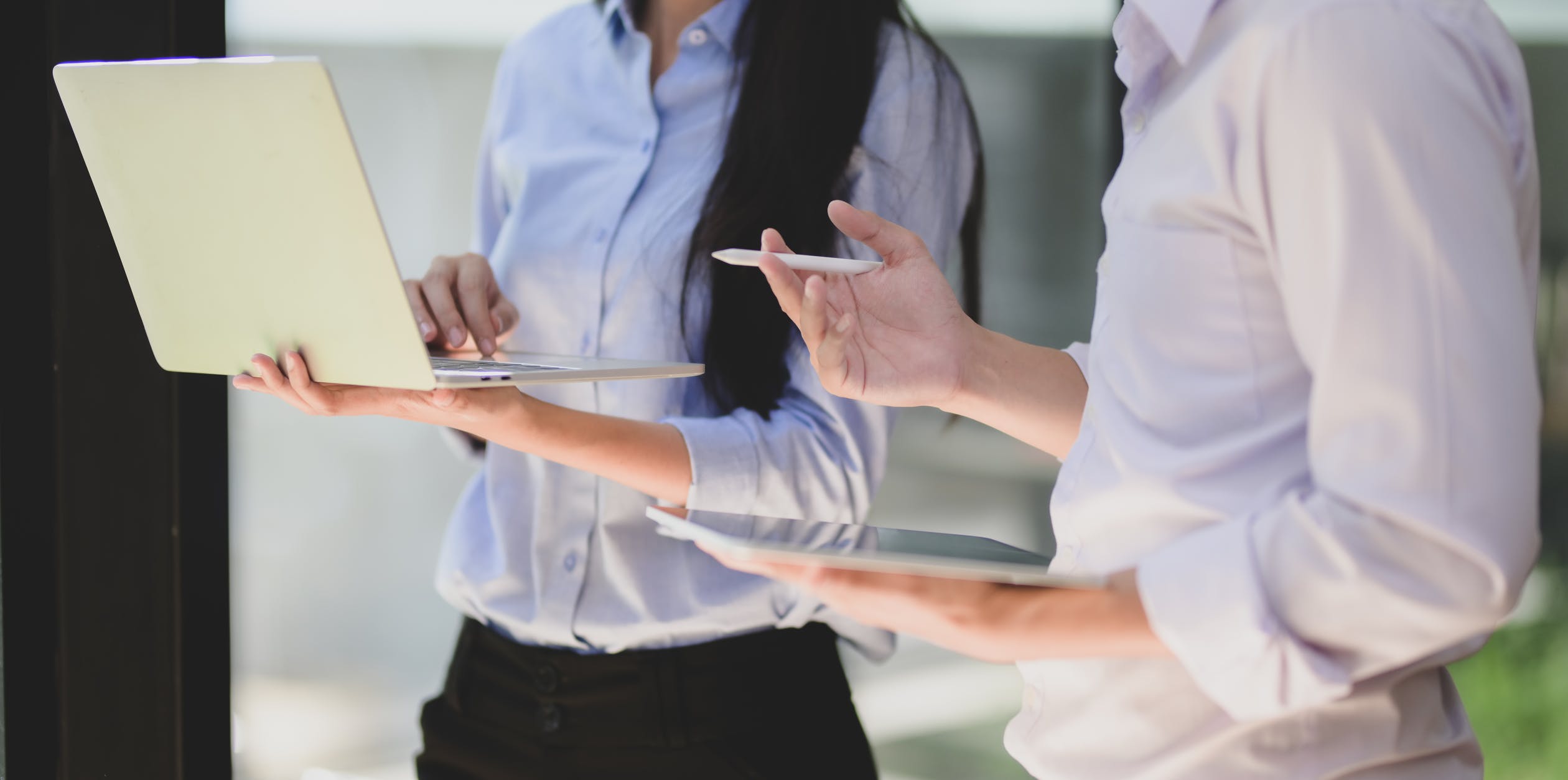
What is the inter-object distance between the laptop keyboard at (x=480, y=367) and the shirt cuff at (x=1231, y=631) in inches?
18.0

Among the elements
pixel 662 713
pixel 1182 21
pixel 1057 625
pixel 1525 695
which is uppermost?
pixel 1182 21

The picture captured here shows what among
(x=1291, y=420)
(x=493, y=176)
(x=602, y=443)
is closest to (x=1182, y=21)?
(x=1291, y=420)

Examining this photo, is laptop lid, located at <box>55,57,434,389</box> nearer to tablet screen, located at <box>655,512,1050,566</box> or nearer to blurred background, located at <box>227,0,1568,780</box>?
tablet screen, located at <box>655,512,1050,566</box>

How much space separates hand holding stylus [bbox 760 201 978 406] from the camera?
3.10ft

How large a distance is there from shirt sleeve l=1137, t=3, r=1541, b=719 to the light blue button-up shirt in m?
0.71

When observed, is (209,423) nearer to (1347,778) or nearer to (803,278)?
(803,278)

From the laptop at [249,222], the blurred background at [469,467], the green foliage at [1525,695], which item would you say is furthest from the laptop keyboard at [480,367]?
the green foliage at [1525,695]

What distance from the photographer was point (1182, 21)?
2.21 ft

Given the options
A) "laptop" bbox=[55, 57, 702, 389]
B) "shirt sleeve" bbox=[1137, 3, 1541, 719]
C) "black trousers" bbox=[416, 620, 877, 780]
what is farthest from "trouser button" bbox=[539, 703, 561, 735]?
"shirt sleeve" bbox=[1137, 3, 1541, 719]

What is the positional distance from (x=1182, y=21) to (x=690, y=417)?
0.77m

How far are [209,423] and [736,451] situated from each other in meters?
0.49

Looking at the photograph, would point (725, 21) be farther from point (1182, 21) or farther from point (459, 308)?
point (1182, 21)

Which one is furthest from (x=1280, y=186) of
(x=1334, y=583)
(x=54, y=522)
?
(x=54, y=522)

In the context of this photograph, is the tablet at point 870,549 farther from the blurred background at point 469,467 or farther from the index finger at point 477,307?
the blurred background at point 469,467
